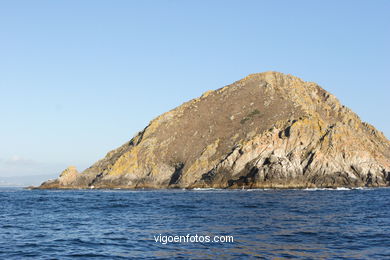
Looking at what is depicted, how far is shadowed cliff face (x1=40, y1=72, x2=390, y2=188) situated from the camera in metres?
131

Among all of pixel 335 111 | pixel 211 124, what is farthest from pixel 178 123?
pixel 335 111

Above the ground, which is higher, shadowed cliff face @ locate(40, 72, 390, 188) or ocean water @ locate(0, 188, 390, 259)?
shadowed cliff face @ locate(40, 72, 390, 188)

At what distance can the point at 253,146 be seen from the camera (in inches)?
5527

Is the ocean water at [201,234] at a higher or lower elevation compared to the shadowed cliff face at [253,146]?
lower

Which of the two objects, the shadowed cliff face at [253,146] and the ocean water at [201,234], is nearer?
the ocean water at [201,234]

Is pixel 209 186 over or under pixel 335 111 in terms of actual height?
under

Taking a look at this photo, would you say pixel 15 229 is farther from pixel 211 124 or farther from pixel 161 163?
pixel 211 124

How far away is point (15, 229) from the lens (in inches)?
1406

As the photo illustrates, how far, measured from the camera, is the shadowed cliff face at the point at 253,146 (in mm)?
130837

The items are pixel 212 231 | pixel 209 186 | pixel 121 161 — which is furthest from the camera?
pixel 121 161

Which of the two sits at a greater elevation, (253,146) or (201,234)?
(253,146)

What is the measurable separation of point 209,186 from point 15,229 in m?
104

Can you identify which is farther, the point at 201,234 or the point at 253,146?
the point at 253,146

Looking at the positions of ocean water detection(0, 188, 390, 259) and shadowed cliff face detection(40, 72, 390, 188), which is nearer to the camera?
ocean water detection(0, 188, 390, 259)
